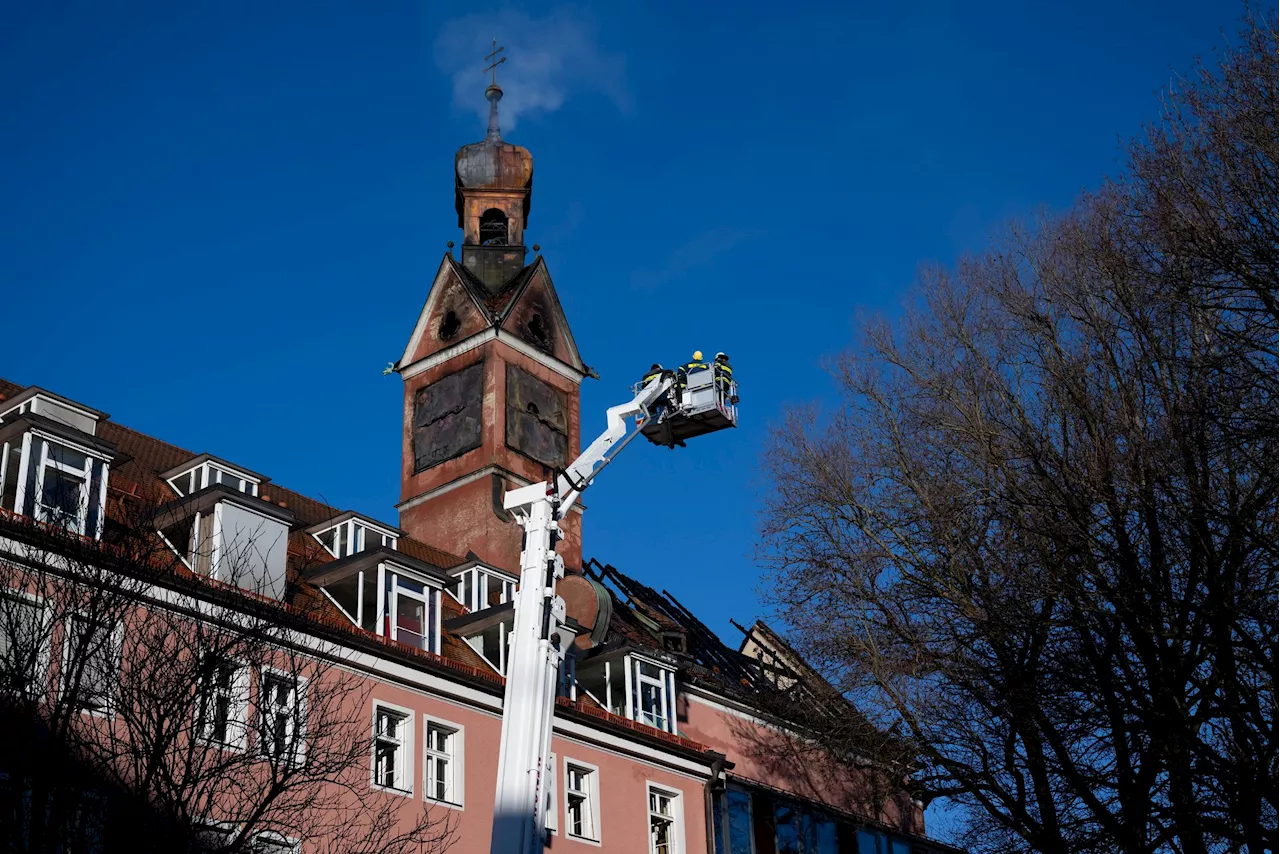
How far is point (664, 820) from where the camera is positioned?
31.8 m

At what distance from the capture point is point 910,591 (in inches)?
1227

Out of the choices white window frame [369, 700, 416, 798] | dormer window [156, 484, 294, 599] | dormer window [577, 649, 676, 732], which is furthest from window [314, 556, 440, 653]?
dormer window [577, 649, 676, 732]

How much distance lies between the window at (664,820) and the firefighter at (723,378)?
1169 cm

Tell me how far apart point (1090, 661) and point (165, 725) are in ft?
47.9

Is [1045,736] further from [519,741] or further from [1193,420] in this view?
[519,741]

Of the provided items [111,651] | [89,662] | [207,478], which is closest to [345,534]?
[207,478]

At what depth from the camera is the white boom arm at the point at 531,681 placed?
1703 centimetres

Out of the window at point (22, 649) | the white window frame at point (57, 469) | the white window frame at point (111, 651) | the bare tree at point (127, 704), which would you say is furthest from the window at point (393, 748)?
the window at point (22, 649)

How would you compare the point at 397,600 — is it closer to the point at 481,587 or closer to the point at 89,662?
the point at 481,587

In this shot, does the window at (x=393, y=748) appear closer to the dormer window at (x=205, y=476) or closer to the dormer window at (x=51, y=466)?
the dormer window at (x=205, y=476)

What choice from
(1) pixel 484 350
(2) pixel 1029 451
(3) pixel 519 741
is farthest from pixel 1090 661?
(1) pixel 484 350

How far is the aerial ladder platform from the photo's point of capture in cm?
1711

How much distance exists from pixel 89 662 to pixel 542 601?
201 inches

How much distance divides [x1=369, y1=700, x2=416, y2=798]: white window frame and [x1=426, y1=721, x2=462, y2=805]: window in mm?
530
